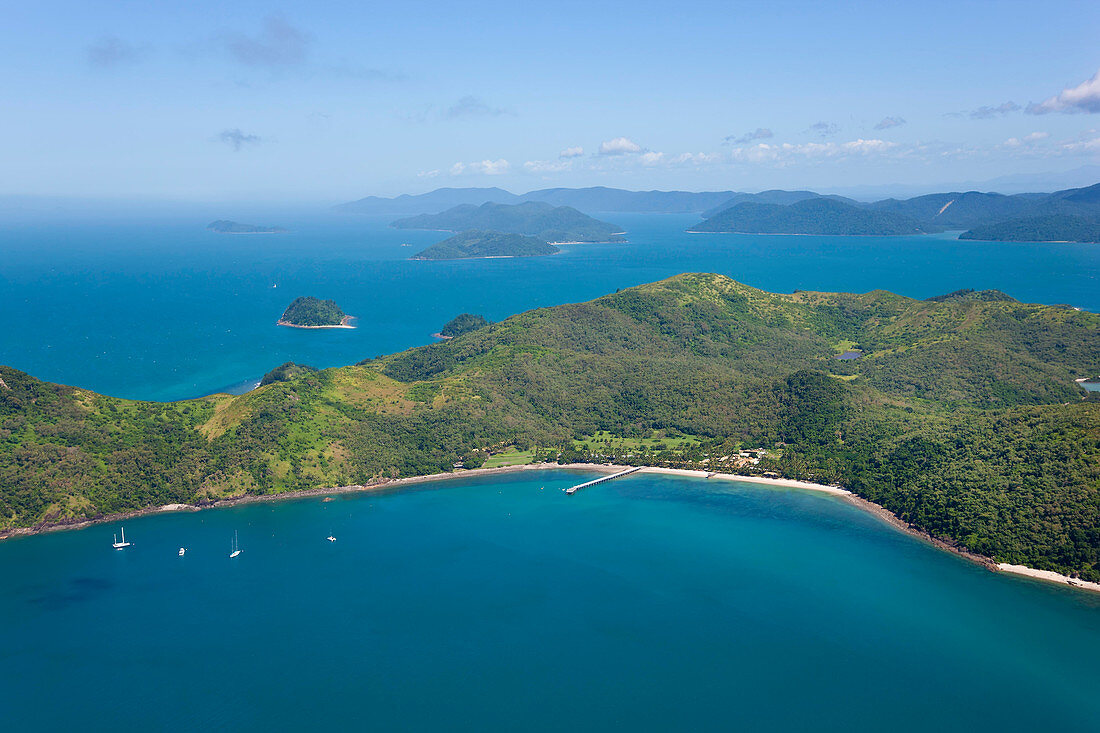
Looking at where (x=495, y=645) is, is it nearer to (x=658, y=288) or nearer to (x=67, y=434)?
(x=67, y=434)

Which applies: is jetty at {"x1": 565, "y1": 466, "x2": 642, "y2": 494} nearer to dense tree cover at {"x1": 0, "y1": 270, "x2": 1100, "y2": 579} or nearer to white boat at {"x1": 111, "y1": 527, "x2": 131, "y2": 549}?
dense tree cover at {"x1": 0, "y1": 270, "x2": 1100, "y2": 579}

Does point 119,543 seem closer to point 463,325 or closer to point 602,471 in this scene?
point 602,471

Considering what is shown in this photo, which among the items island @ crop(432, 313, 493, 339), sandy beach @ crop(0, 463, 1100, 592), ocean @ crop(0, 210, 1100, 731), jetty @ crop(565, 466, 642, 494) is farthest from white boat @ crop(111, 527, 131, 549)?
island @ crop(432, 313, 493, 339)

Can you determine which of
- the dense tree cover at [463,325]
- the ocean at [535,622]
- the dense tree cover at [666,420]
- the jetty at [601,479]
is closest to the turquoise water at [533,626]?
the ocean at [535,622]

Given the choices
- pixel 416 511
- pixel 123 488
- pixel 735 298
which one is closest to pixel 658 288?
pixel 735 298

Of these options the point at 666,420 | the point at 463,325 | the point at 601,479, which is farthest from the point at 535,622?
the point at 463,325

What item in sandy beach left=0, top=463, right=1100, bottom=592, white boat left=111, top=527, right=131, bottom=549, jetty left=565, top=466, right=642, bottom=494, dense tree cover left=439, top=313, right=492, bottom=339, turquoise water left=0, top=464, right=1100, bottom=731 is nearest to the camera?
turquoise water left=0, top=464, right=1100, bottom=731
